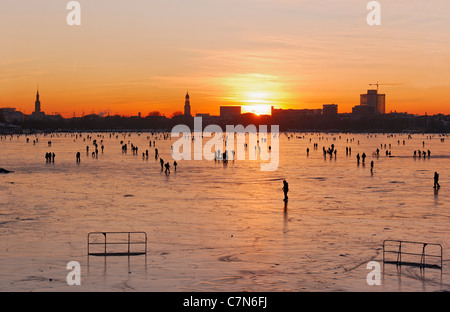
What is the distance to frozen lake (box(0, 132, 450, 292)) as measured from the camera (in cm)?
1725

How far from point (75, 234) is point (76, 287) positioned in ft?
25.6

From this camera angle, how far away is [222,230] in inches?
985

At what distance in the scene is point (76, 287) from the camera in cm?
1636

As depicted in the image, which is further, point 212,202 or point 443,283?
point 212,202

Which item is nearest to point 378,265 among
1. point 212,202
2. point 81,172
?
point 212,202

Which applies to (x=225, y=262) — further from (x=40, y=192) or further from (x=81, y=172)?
(x=81, y=172)

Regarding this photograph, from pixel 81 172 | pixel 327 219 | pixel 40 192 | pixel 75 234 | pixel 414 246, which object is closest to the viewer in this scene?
pixel 414 246

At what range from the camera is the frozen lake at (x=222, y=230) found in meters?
17.2
